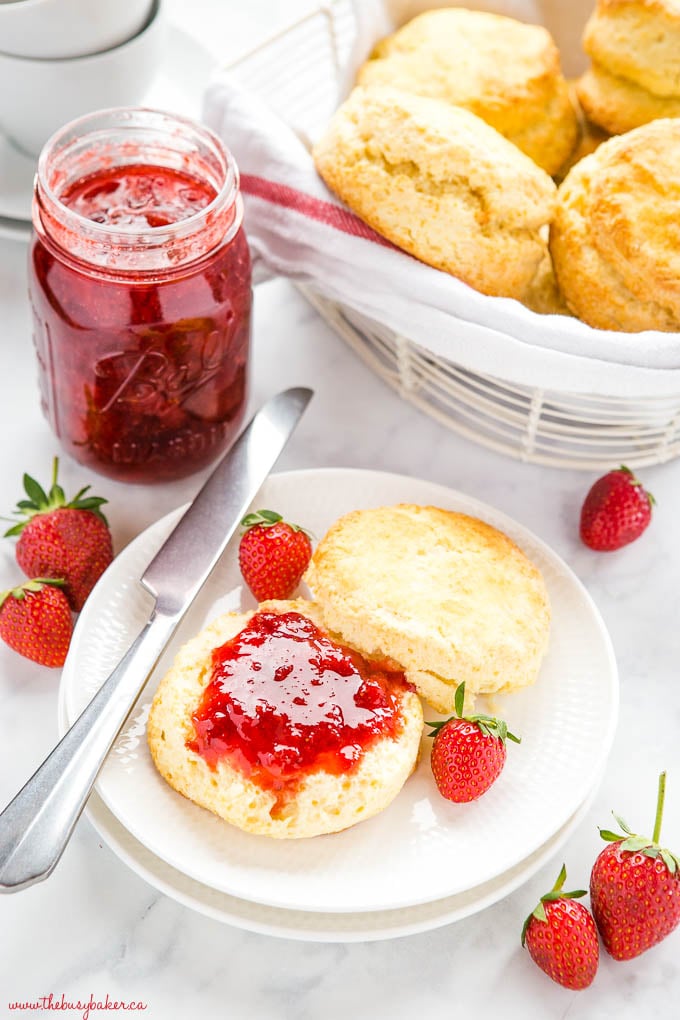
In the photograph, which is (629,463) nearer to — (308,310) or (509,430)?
Answer: (509,430)

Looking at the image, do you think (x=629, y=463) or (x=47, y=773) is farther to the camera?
(x=629, y=463)

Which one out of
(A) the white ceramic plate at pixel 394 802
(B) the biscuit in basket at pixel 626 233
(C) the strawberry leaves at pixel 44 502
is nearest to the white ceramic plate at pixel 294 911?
(A) the white ceramic plate at pixel 394 802

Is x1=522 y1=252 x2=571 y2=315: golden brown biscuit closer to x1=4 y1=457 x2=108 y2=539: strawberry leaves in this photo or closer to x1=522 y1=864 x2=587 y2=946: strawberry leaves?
x1=4 y1=457 x2=108 y2=539: strawberry leaves

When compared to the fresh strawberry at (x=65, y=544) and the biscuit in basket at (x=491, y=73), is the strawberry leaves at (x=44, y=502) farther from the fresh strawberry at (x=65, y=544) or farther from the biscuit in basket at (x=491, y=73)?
the biscuit in basket at (x=491, y=73)

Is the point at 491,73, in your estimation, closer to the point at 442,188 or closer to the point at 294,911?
the point at 442,188

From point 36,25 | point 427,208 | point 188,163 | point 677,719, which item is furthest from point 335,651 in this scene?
point 36,25
